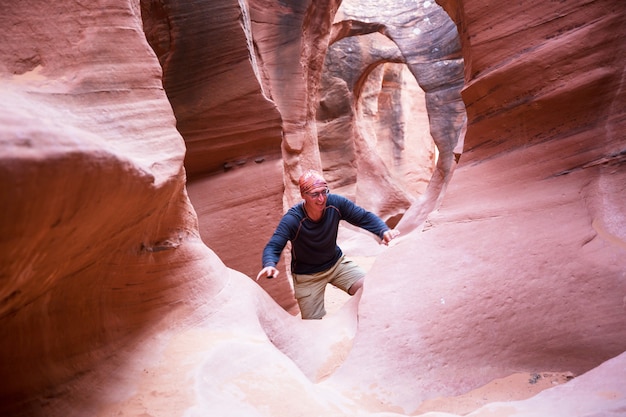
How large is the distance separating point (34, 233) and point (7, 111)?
12.9 inches

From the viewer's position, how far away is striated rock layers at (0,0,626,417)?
152 centimetres

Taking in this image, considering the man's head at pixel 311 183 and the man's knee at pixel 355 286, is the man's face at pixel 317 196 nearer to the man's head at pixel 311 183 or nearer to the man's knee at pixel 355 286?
the man's head at pixel 311 183

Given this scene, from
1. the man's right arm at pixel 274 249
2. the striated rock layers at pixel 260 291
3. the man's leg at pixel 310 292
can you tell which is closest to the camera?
the striated rock layers at pixel 260 291

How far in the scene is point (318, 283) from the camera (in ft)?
13.0

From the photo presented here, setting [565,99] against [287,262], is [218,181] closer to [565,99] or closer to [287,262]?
[287,262]

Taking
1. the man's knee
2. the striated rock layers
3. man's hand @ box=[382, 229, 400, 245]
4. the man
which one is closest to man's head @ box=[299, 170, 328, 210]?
the man

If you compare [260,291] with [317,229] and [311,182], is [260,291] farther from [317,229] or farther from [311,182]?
[311,182]

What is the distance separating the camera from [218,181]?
511cm

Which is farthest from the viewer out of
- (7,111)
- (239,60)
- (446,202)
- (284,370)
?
(239,60)

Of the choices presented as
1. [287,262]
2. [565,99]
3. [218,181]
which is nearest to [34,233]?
[565,99]

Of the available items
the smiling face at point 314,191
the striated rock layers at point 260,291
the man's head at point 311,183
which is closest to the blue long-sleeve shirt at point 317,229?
the smiling face at point 314,191

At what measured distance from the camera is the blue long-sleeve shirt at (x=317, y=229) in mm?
3650

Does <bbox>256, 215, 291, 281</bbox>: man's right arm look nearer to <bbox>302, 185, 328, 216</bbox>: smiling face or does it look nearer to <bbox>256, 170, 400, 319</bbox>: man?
<bbox>256, 170, 400, 319</bbox>: man

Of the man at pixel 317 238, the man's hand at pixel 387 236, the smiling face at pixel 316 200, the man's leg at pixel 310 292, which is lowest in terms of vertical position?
the man's leg at pixel 310 292
